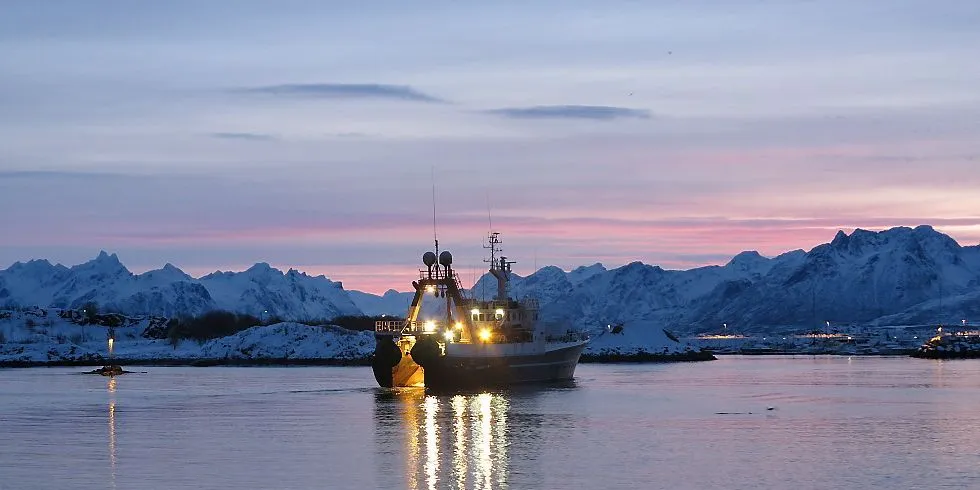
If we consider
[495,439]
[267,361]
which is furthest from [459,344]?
[267,361]

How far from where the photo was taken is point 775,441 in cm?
5628

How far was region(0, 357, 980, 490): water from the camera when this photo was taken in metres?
44.3

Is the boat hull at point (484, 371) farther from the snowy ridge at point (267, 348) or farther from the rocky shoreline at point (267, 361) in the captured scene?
the snowy ridge at point (267, 348)

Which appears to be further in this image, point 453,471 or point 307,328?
point 307,328

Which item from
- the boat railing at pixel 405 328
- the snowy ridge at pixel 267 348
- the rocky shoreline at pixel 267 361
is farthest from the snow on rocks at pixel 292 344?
the boat railing at pixel 405 328

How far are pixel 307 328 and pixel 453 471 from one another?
149 meters

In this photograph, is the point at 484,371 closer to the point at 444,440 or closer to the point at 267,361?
the point at 444,440

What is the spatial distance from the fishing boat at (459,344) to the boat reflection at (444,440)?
166 inches

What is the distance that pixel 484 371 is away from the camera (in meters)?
91.1

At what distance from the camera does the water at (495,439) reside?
145ft

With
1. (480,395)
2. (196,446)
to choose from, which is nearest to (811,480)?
(196,446)

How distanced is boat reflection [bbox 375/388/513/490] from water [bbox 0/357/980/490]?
0.40 ft

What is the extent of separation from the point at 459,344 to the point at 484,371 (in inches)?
101

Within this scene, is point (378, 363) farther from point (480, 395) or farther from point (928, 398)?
point (928, 398)
